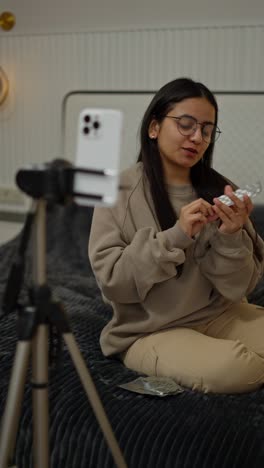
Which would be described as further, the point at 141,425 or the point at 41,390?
the point at 141,425

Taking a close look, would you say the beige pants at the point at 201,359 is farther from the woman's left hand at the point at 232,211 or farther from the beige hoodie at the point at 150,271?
the woman's left hand at the point at 232,211

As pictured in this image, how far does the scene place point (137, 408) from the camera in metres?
1.27

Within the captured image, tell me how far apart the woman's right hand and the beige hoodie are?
0.07m

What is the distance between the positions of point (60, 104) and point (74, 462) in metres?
2.06

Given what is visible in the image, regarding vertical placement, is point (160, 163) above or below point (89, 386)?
above

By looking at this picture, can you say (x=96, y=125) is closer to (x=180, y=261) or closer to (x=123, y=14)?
(x=180, y=261)

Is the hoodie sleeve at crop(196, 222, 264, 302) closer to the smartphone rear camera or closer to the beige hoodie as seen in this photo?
the beige hoodie

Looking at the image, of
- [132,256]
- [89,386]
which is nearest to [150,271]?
[132,256]

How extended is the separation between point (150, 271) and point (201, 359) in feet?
0.74

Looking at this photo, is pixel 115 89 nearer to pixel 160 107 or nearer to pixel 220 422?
pixel 160 107

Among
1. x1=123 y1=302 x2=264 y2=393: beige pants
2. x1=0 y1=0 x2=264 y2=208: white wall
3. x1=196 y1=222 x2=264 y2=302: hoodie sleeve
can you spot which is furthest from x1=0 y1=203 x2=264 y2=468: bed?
x1=0 y1=0 x2=264 y2=208: white wall

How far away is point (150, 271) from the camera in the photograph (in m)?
1.37

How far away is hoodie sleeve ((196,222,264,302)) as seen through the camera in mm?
1453

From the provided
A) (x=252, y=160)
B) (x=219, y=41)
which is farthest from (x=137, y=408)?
(x=219, y=41)
